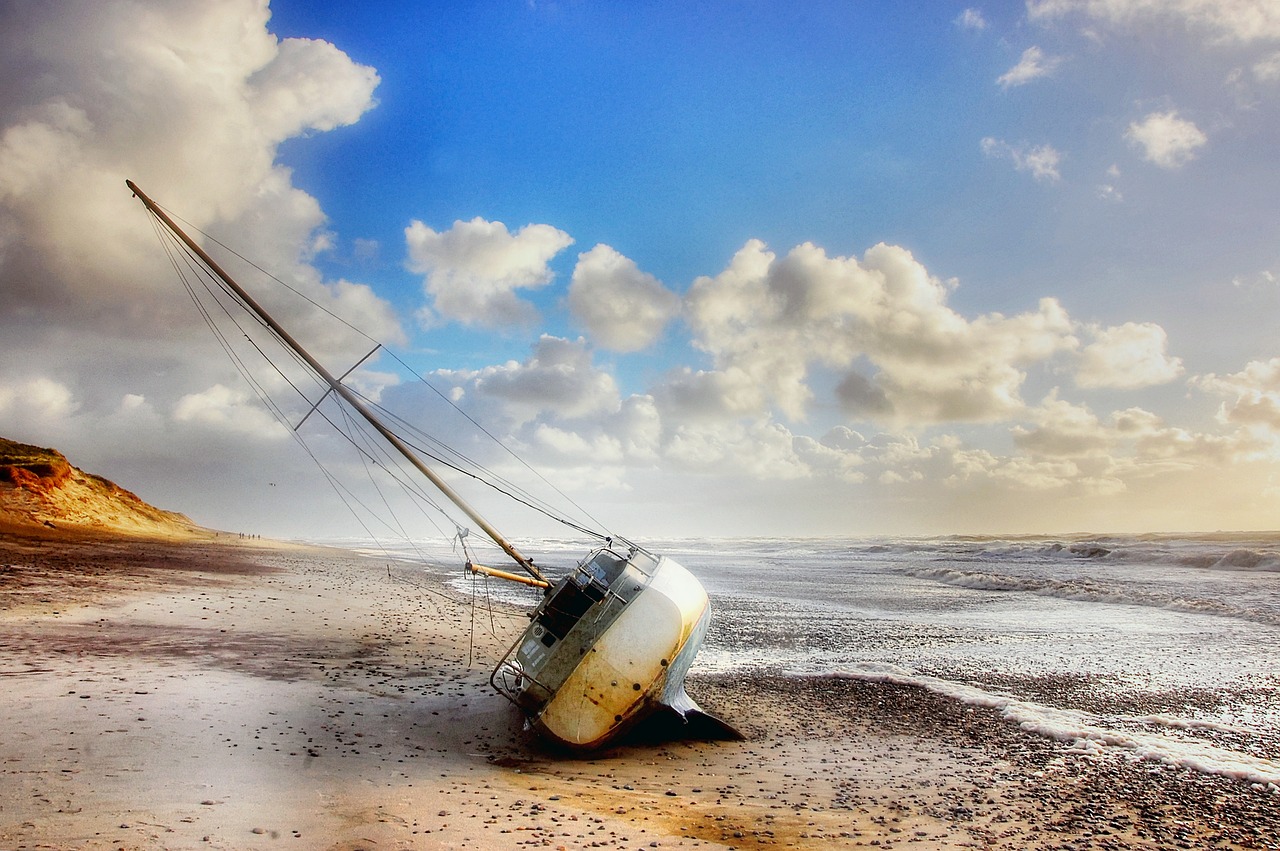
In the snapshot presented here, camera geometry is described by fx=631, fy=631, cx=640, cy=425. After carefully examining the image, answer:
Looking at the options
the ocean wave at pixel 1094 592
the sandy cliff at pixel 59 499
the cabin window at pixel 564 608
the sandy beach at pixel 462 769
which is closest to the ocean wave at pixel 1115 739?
the sandy beach at pixel 462 769

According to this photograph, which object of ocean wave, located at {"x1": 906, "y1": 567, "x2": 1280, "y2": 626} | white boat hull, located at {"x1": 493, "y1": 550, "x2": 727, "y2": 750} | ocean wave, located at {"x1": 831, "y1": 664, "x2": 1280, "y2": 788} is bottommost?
ocean wave, located at {"x1": 906, "y1": 567, "x2": 1280, "y2": 626}

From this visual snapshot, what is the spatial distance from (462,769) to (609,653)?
2.82m

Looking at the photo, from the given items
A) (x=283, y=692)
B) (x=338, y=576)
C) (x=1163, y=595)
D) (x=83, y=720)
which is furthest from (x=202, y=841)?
(x=1163, y=595)

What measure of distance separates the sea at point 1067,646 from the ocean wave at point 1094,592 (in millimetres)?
97

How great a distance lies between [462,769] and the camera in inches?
354

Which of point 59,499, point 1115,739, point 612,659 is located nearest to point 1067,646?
point 1115,739

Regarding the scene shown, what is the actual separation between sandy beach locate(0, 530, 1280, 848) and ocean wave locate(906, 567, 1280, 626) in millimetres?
16102

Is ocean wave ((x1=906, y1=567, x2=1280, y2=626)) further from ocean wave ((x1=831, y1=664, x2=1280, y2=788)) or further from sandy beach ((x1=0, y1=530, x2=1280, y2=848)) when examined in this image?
ocean wave ((x1=831, y1=664, x2=1280, y2=788))

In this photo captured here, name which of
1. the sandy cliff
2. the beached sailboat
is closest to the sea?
the beached sailboat

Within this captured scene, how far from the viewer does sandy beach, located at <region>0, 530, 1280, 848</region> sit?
664 cm

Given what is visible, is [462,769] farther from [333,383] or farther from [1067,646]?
[1067,646]

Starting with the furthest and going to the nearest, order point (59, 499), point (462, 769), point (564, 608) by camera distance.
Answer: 1. point (59, 499)
2. point (564, 608)
3. point (462, 769)

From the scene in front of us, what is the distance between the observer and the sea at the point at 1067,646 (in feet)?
37.0

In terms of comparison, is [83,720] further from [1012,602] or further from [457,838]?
[1012,602]
